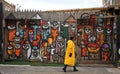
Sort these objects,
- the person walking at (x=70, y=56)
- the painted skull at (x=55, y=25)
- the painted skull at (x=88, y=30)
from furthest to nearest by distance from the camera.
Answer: the painted skull at (x=55, y=25) < the painted skull at (x=88, y=30) < the person walking at (x=70, y=56)

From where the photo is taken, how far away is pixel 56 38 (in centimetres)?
2019

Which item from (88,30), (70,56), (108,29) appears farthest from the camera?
(88,30)

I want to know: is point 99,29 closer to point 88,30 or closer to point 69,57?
point 88,30

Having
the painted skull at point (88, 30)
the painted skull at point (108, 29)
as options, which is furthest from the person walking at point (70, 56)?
the painted skull at point (108, 29)

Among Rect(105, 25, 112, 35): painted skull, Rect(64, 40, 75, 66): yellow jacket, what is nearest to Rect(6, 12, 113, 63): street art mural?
Rect(105, 25, 112, 35): painted skull

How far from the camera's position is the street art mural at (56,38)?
1992cm

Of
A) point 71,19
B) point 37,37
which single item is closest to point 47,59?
point 37,37

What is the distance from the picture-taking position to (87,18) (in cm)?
1994

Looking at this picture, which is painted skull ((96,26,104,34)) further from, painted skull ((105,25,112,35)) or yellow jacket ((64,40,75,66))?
yellow jacket ((64,40,75,66))

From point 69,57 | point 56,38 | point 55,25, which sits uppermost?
point 55,25

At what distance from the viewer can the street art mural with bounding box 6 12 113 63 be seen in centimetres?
1992

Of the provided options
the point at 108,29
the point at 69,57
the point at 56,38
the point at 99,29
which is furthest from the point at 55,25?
the point at 69,57

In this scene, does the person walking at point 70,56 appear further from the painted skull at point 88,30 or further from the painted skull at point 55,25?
the painted skull at point 55,25

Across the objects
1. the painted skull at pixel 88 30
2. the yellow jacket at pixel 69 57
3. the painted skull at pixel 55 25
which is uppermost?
the painted skull at pixel 55 25
